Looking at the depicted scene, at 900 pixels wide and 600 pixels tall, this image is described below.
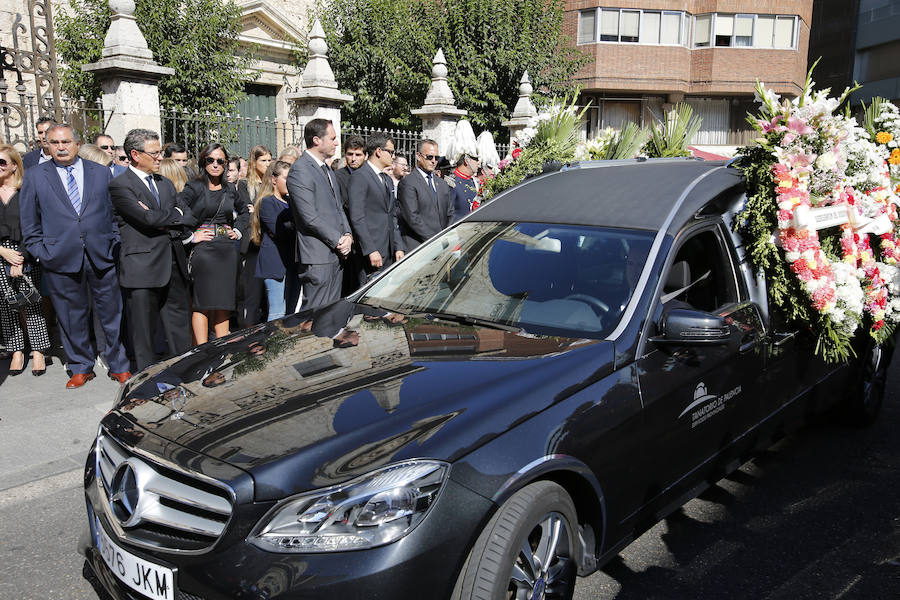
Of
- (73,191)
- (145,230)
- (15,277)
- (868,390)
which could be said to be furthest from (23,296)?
(868,390)

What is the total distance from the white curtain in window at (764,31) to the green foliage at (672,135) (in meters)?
29.8

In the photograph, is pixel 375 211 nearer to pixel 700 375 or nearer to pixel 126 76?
Answer: pixel 126 76

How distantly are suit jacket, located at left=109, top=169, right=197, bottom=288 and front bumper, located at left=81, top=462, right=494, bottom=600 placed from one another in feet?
13.6

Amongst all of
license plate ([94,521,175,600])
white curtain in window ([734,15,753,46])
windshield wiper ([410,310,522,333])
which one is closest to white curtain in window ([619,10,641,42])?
white curtain in window ([734,15,753,46])

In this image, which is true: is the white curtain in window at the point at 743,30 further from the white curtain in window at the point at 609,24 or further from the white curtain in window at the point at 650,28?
the white curtain in window at the point at 609,24

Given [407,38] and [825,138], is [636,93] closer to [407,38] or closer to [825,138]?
[407,38]

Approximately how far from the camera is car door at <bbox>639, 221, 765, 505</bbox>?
3.08m

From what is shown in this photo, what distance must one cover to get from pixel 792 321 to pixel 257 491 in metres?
3.15

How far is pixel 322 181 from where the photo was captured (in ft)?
20.8

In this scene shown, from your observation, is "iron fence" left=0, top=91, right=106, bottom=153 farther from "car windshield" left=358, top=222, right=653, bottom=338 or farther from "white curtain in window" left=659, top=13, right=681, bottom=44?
"white curtain in window" left=659, top=13, right=681, bottom=44

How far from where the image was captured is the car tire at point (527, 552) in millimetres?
2281

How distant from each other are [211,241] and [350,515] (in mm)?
4920

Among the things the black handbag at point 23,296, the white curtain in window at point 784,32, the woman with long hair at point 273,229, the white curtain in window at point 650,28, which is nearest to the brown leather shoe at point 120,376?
the black handbag at point 23,296

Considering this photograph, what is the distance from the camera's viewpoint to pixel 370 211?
7.41 m
